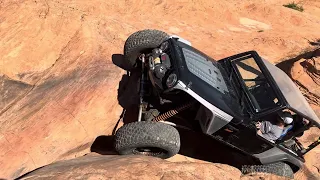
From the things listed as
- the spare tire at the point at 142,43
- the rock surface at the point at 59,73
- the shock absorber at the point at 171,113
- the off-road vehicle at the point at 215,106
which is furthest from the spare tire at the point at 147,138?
the spare tire at the point at 142,43

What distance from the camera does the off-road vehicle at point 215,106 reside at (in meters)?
5.78

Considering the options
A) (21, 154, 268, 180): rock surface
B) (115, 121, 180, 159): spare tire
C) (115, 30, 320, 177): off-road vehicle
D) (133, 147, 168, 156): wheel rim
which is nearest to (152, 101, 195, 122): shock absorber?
(115, 30, 320, 177): off-road vehicle

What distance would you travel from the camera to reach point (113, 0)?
10.0 metres

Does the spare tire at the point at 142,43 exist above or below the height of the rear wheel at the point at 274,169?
above

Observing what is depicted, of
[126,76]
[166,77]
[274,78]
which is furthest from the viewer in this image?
[126,76]

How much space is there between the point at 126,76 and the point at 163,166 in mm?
2762

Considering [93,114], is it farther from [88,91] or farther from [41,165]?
[41,165]

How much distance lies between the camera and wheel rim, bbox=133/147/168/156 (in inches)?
239

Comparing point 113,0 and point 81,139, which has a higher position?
point 113,0

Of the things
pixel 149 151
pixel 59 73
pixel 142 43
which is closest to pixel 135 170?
pixel 149 151

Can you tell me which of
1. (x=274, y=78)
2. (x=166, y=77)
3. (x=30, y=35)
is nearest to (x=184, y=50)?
(x=166, y=77)

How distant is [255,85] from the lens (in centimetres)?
632

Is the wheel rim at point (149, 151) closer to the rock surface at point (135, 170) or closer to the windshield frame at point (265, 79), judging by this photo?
the rock surface at point (135, 170)

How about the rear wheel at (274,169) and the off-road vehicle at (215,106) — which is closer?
the off-road vehicle at (215,106)
